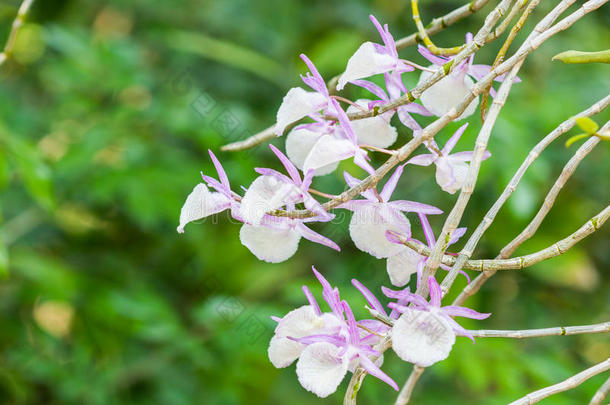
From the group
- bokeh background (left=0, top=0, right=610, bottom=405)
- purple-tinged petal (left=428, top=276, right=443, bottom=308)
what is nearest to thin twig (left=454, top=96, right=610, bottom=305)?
A: purple-tinged petal (left=428, top=276, right=443, bottom=308)

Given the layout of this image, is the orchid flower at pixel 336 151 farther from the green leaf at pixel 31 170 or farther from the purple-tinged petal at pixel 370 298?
the green leaf at pixel 31 170

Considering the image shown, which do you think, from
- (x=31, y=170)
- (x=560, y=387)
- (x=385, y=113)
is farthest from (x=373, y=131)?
(x=31, y=170)

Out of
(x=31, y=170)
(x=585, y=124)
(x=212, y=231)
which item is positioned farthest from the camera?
(x=212, y=231)

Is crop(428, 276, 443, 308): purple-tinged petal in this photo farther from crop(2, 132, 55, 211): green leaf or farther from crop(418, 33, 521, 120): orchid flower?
crop(2, 132, 55, 211): green leaf

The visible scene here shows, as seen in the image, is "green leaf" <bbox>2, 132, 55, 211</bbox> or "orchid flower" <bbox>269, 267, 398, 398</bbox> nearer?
"orchid flower" <bbox>269, 267, 398, 398</bbox>

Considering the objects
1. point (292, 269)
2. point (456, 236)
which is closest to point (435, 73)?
point (456, 236)

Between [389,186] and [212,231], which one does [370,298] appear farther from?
[212,231]
